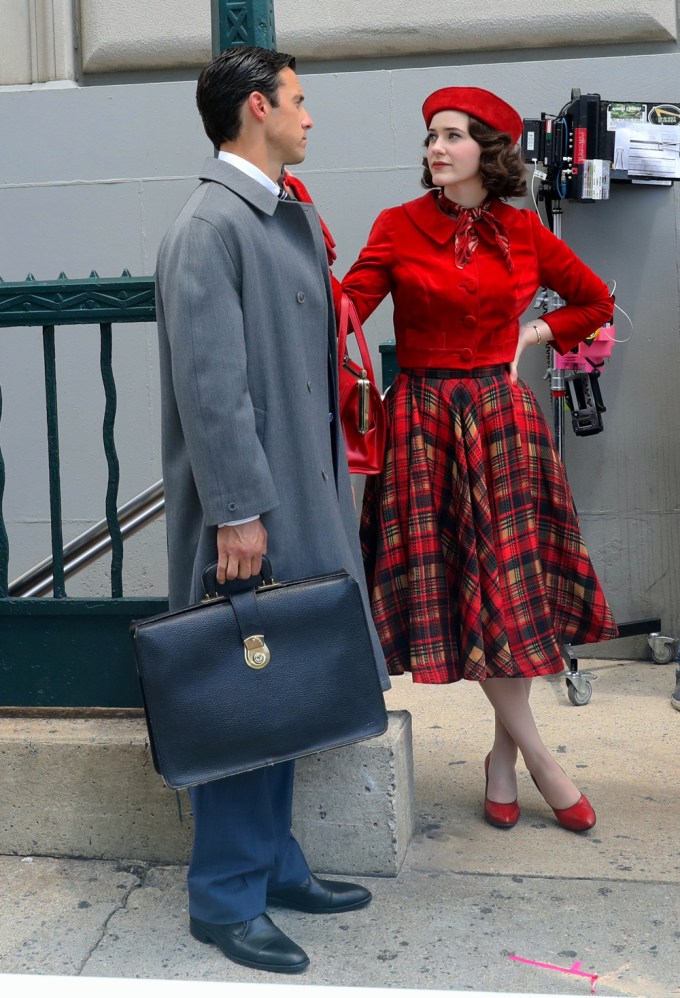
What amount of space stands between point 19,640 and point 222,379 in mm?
1218

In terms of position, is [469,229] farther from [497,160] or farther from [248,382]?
[248,382]

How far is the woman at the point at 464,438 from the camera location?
2932mm

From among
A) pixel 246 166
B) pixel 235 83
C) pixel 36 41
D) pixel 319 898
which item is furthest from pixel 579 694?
pixel 36 41

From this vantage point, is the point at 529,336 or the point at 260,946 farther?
the point at 529,336

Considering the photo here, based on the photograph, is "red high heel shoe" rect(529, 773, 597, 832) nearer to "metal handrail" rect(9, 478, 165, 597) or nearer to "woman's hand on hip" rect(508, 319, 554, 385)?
"woman's hand on hip" rect(508, 319, 554, 385)

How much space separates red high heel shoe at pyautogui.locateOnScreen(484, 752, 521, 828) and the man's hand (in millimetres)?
1213

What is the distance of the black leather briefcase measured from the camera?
232 centimetres

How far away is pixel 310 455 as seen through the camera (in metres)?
2.49

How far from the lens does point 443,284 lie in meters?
2.92

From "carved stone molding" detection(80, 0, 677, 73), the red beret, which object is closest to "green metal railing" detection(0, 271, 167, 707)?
the red beret

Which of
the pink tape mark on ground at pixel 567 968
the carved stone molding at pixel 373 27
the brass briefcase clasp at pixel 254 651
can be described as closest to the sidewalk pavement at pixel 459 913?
the pink tape mark on ground at pixel 567 968

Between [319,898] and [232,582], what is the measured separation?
84 centimetres

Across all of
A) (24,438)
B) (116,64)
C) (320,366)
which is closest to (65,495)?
(24,438)

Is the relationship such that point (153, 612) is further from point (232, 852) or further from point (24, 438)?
point (24, 438)
